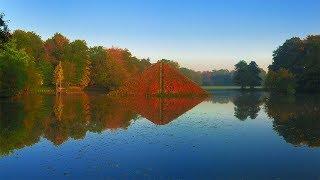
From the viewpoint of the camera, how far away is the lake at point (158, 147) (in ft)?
63.8

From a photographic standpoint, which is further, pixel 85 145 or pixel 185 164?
pixel 85 145

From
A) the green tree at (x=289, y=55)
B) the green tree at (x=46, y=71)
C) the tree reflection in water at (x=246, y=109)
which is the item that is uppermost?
the green tree at (x=289, y=55)

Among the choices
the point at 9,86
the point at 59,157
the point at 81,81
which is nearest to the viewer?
the point at 59,157

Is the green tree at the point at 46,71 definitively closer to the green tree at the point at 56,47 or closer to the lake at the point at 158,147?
the green tree at the point at 56,47

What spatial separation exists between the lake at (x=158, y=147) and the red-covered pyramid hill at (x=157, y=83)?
48597 millimetres

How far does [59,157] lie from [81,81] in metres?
121

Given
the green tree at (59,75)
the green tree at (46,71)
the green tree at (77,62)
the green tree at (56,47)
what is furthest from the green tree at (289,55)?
the green tree at (56,47)

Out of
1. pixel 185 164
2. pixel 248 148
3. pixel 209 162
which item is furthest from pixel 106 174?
pixel 248 148

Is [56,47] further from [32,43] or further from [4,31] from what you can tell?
[4,31]

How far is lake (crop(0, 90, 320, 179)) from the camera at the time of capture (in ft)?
63.8

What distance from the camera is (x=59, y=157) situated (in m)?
22.7

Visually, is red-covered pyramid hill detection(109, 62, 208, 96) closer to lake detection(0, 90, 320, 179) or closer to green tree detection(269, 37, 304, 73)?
green tree detection(269, 37, 304, 73)

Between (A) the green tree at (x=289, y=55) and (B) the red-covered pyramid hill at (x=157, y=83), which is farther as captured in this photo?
(A) the green tree at (x=289, y=55)

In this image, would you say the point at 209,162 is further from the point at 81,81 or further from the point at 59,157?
the point at 81,81
